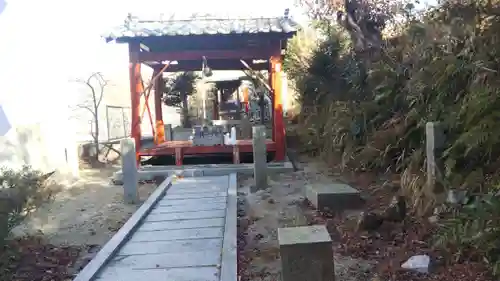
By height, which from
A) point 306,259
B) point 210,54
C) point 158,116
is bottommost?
point 306,259

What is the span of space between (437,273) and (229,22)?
787cm

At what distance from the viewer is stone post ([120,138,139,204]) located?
294 inches

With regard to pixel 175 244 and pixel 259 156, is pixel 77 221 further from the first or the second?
pixel 259 156

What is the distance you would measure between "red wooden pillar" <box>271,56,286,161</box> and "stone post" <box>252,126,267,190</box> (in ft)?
8.80

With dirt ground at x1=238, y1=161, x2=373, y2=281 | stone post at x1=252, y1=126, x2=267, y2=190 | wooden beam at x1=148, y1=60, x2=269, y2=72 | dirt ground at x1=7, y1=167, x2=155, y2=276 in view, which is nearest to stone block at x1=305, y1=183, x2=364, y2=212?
dirt ground at x1=238, y1=161, x2=373, y2=281

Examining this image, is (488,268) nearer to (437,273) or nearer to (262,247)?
(437,273)

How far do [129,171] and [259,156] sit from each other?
2.15 m

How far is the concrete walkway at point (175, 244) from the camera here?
412 cm

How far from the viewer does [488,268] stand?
365cm

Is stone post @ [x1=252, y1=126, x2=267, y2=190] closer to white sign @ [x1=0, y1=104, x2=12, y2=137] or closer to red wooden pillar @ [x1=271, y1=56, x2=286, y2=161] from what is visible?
→ red wooden pillar @ [x1=271, y1=56, x2=286, y2=161]

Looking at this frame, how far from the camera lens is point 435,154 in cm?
530

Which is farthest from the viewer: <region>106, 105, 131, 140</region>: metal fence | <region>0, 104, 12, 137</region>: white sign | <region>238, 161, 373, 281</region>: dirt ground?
<region>106, 105, 131, 140</region>: metal fence

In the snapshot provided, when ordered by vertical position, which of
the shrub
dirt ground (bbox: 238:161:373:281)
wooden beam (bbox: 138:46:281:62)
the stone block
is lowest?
dirt ground (bbox: 238:161:373:281)

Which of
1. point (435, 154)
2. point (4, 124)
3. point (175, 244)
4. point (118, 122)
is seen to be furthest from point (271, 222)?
point (118, 122)
